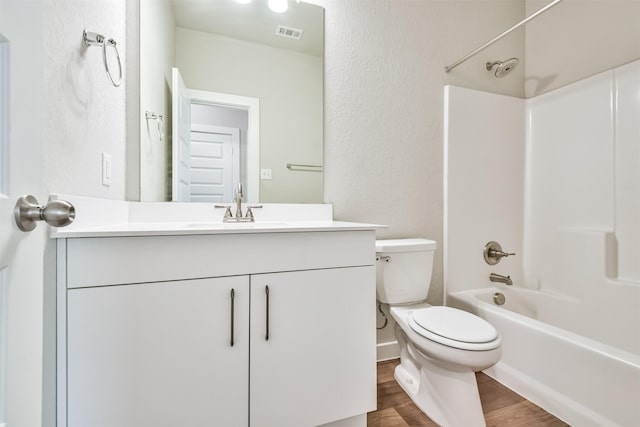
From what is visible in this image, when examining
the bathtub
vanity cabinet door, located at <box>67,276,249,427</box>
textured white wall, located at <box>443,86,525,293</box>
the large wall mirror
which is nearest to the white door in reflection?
the large wall mirror

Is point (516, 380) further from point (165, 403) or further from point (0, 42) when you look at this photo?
point (0, 42)

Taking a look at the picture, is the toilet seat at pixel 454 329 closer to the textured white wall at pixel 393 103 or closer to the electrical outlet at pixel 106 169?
the textured white wall at pixel 393 103

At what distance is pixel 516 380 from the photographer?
58.5 inches

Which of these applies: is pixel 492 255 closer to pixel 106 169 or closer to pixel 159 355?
pixel 159 355

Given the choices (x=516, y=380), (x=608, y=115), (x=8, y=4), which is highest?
(x=608, y=115)

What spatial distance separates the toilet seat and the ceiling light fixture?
67.8 inches

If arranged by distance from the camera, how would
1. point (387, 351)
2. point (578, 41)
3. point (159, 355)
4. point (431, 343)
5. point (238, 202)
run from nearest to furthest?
point (159, 355) < point (431, 343) < point (238, 202) < point (387, 351) < point (578, 41)

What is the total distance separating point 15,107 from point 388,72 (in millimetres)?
1775

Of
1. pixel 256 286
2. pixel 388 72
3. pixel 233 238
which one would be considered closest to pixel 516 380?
pixel 256 286

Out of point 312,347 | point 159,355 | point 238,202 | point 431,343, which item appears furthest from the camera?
point 238,202

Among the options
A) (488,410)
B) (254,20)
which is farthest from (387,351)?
(254,20)

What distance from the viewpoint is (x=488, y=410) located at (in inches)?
53.4

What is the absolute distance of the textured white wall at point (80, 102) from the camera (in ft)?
2.59

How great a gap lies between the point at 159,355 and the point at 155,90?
45.9 inches
